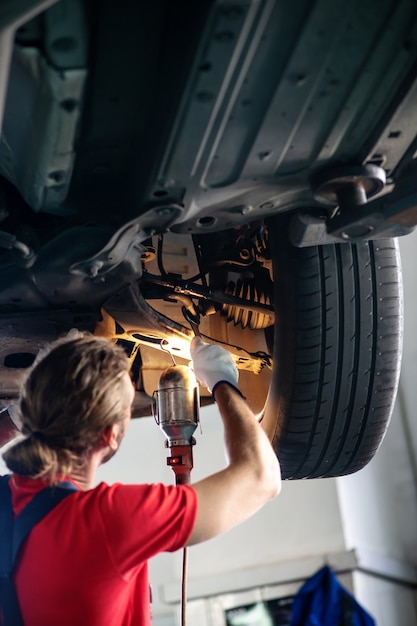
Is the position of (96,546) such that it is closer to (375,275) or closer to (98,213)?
(98,213)

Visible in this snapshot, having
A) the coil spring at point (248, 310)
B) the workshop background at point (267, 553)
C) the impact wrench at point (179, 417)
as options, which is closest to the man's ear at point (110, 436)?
the impact wrench at point (179, 417)

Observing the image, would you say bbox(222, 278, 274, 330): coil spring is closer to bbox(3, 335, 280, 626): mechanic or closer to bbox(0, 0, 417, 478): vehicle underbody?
bbox(0, 0, 417, 478): vehicle underbody

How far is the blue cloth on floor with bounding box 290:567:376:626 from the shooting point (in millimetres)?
5793

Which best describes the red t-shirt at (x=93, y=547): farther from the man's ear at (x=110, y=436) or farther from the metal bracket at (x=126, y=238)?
the metal bracket at (x=126, y=238)

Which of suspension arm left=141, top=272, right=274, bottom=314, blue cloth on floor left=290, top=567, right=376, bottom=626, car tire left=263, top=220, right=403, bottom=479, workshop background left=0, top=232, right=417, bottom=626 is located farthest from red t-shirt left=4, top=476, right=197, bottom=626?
workshop background left=0, top=232, right=417, bottom=626

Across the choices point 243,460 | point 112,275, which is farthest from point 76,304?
point 243,460

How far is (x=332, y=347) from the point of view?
1866mm

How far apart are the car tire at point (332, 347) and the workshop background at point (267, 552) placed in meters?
4.45

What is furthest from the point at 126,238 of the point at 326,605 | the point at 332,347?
the point at 326,605

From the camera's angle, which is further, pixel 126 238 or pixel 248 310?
pixel 248 310

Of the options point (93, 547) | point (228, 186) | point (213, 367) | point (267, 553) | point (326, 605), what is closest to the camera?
point (93, 547)

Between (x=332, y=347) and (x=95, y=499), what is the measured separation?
0.80 meters

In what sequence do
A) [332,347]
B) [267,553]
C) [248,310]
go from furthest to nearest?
[267,553] → [248,310] → [332,347]

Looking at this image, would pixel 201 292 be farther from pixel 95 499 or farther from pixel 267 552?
pixel 267 552
